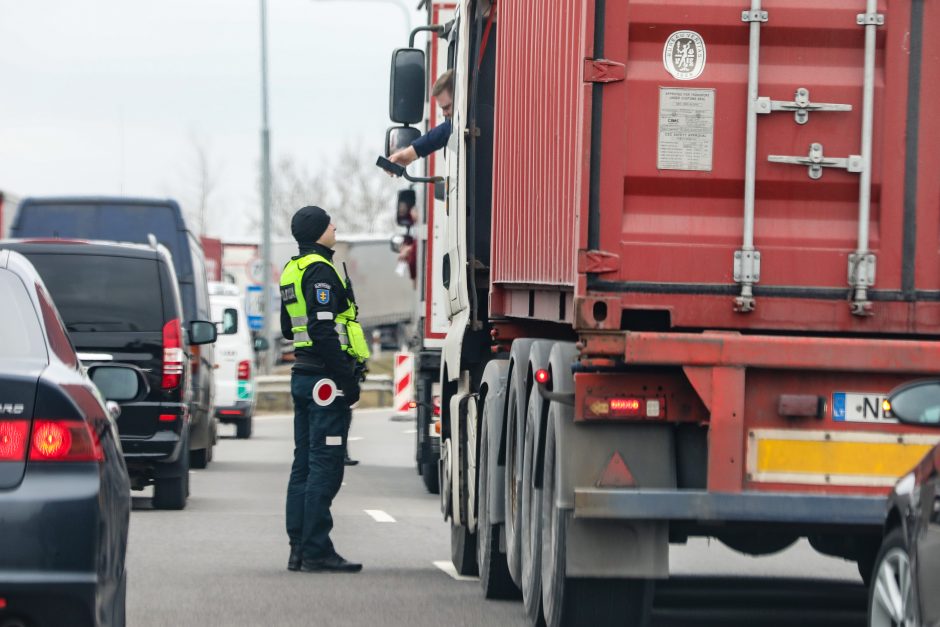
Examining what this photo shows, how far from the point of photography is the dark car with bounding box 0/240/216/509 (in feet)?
48.7

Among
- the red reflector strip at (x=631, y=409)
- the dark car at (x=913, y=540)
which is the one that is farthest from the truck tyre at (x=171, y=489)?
the dark car at (x=913, y=540)

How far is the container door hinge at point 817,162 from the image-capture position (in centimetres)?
762

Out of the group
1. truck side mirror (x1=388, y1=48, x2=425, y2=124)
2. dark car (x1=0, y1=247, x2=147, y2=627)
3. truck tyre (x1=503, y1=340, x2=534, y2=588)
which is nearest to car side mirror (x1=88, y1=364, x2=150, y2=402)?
dark car (x1=0, y1=247, x2=147, y2=627)

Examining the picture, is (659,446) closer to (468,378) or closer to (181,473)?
(468,378)

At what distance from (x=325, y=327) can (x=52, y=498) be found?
539cm

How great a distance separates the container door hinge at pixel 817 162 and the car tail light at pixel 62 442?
9.41 feet

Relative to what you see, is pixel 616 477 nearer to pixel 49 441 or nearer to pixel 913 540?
pixel 913 540

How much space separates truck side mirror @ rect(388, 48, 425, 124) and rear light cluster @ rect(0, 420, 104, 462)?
6.67 m

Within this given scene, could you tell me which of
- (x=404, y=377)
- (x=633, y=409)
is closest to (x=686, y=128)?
(x=633, y=409)

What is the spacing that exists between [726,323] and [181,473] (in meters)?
8.57

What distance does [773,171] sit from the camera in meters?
7.64

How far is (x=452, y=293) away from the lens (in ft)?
38.9

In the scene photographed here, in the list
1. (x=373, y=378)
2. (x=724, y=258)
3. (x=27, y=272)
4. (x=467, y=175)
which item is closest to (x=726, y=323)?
(x=724, y=258)

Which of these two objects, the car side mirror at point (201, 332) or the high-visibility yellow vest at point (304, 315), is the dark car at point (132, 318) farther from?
the high-visibility yellow vest at point (304, 315)
